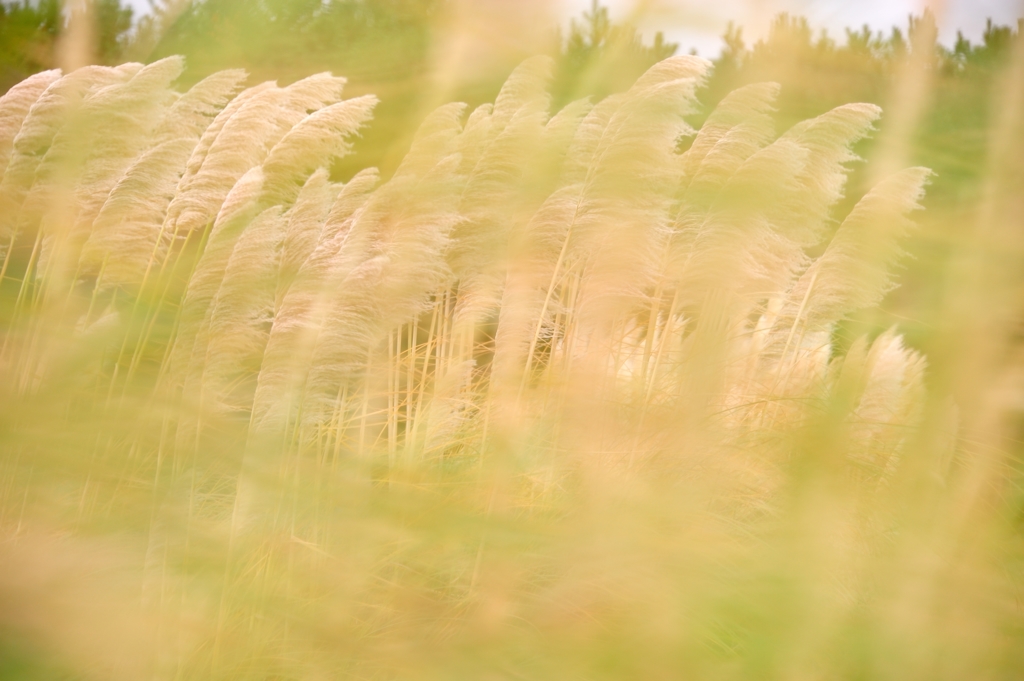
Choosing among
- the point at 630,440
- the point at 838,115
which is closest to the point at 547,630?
the point at 630,440

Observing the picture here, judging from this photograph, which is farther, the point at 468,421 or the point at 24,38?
the point at 24,38

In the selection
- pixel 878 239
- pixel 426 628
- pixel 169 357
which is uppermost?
pixel 878 239

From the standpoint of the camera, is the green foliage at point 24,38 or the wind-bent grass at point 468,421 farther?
the green foliage at point 24,38

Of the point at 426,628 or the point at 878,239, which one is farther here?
the point at 426,628

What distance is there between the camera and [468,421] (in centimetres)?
231

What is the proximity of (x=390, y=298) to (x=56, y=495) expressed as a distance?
0.96 meters

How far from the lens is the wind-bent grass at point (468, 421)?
1190 mm

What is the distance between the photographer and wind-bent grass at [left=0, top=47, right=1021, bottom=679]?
1190 mm

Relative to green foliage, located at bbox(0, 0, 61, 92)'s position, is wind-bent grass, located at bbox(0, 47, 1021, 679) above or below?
below

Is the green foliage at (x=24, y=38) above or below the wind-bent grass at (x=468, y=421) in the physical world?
above

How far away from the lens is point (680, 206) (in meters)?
2.24

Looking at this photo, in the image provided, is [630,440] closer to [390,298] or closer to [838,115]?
[390,298]

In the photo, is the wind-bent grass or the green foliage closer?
the wind-bent grass

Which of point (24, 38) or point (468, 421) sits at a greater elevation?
point (24, 38)
